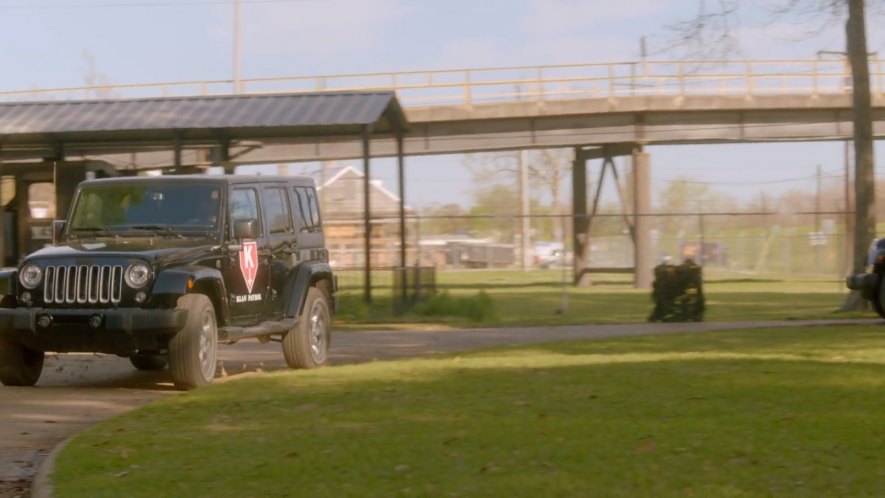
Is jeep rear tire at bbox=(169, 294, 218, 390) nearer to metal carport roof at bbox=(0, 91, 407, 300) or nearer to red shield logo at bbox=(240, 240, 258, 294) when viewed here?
red shield logo at bbox=(240, 240, 258, 294)

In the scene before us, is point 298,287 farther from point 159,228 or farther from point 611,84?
point 611,84

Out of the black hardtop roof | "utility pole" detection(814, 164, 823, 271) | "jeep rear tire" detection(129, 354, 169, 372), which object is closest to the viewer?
the black hardtop roof

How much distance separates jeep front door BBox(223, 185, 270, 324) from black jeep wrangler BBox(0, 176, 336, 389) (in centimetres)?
1

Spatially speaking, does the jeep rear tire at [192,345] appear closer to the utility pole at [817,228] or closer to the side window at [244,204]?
the side window at [244,204]

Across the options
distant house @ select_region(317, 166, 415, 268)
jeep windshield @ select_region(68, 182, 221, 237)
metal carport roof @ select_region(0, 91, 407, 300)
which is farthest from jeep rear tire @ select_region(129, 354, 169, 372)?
distant house @ select_region(317, 166, 415, 268)

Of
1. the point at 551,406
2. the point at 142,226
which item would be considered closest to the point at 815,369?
the point at 551,406

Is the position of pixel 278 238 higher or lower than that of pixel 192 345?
higher

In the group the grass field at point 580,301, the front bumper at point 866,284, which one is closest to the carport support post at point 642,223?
the grass field at point 580,301

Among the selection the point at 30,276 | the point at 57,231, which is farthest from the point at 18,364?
the point at 57,231

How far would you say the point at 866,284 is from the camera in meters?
19.9

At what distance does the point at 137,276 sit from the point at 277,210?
2583mm

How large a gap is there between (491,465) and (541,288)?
103 ft

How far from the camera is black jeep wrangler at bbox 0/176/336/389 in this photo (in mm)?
11367

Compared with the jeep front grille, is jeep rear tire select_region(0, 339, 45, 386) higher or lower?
lower
